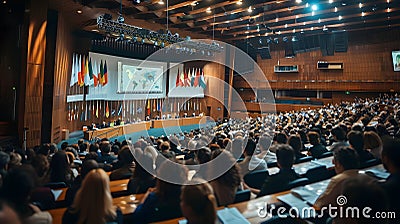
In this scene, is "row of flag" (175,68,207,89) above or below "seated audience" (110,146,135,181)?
above

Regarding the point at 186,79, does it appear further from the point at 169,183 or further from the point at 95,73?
the point at 169,183

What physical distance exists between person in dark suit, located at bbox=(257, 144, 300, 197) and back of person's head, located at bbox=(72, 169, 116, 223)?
190 centimetres

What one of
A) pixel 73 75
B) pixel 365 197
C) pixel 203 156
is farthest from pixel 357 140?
pixel 73 75

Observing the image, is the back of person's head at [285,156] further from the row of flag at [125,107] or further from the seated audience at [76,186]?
the row of flag at [125,107]

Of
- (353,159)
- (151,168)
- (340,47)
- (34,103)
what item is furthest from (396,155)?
(340,47)

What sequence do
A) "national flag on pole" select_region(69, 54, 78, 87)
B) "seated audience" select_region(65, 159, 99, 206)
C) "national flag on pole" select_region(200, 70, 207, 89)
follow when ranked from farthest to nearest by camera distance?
1. "national flag on pole" select_region(200, 70, 207, 89)
2. "national flag on pole" select_region(69, 54, 78, 87)
3. "seated audience" select_region(65, 159, 99, 206)

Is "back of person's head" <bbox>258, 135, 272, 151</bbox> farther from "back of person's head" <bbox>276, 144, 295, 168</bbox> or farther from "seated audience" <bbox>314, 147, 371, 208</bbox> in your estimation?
"seated audience" <bbox>314, 147, 371, 208</bbox>

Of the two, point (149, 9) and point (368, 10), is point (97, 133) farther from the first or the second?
point (368, 10)

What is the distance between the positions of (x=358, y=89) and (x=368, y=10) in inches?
257

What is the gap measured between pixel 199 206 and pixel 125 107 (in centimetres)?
1706

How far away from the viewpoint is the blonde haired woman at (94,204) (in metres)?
2.16

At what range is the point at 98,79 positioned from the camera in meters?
15.4

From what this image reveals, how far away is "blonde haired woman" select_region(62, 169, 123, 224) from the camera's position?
2.16 meters

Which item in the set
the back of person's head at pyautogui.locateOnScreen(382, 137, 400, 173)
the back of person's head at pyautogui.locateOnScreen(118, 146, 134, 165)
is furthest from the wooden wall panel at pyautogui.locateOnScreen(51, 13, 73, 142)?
the back of person's head at pyautogui.locateOnScreen(382, 137, 400, 173)
